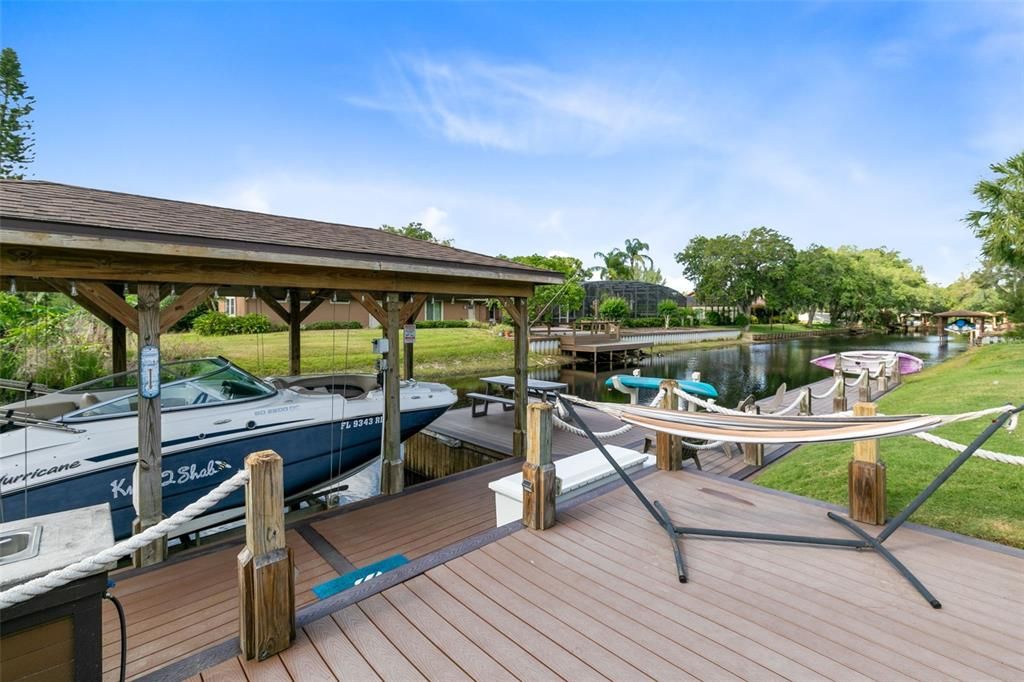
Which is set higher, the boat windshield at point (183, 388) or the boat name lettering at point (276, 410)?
the boat windshield at point (183, 388)

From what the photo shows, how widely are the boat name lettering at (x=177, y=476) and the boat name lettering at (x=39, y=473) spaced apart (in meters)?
0.31

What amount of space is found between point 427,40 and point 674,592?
19.3 m

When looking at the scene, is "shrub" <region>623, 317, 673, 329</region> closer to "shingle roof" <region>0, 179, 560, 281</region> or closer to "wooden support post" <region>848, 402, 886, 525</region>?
"shingle roof" <region>0, 179, 560, 281</region>

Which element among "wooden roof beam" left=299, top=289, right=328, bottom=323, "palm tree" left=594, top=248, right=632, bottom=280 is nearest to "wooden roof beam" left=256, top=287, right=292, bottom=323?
"wooden roof beam" left=299, top=289, right=328, bottom=323

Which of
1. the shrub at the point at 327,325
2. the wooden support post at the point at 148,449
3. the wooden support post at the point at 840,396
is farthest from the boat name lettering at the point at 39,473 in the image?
the shrub at the point at 327,325

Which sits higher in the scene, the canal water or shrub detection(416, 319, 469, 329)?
shrub detection(416, 319, 469, 329)

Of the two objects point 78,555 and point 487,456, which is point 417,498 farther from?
point 78,555

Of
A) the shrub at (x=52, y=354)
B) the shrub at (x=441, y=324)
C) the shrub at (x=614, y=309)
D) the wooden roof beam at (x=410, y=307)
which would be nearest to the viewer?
the wooden roof beam at (x=410, y=307)

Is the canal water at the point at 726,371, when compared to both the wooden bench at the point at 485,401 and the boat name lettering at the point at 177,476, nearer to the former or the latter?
the wooden bench at the point at 485,401

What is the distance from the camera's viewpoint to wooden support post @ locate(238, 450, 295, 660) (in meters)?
1.83

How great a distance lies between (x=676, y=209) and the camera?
44.3m

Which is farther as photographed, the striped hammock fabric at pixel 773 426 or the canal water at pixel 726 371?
the canal water at pixel 726 371

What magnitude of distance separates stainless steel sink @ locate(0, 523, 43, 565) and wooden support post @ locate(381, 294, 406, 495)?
349 centimetres

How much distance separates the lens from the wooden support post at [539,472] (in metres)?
2.99
